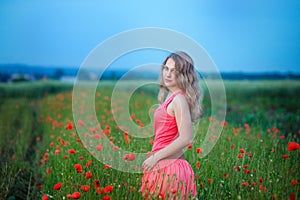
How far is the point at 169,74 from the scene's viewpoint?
263cm

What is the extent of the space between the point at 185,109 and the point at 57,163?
1679 mm

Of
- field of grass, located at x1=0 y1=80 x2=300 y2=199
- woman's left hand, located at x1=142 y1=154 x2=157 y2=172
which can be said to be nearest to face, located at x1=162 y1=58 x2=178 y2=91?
woman's left hand, located at x1=142 y1=154 x2=157 y2=172

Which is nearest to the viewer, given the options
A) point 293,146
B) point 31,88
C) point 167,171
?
point 167,171

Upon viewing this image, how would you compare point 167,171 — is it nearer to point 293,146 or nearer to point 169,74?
point 169,74

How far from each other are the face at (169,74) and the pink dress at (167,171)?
8cm

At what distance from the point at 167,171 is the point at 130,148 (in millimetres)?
1068

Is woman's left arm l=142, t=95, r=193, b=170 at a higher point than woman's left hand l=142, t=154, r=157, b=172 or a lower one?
higher

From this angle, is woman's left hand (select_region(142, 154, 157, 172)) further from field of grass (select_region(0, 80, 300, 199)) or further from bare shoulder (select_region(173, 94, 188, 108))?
bare shoulder (select_region(173, 94, 188, 108))

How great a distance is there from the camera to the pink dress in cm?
259

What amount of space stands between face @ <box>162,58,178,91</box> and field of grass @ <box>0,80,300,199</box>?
2.24 ft

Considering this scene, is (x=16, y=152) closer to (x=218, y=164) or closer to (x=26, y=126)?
(x=26, y=126)

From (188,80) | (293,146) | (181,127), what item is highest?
(188,80)

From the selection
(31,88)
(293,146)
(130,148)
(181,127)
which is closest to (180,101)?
(181,127)

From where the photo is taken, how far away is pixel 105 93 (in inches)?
348
